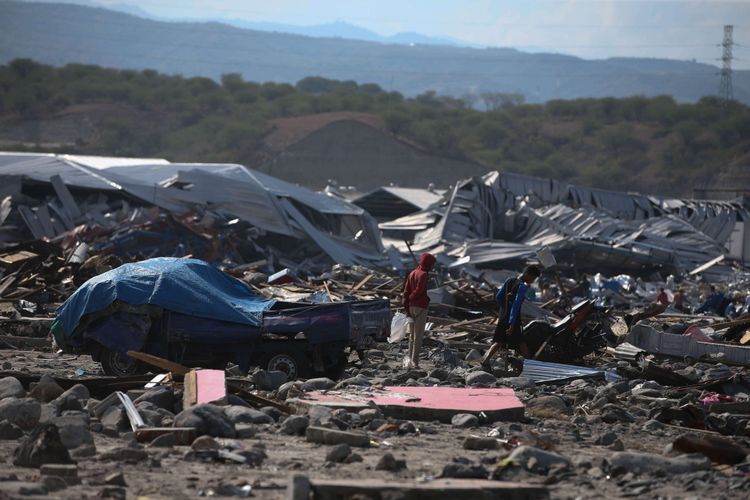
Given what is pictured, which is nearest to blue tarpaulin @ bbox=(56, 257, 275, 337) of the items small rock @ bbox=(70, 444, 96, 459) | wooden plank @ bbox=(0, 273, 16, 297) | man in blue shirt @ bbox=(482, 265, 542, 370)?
man in blue shirt @ bbox=(482, 265, 542, 370)

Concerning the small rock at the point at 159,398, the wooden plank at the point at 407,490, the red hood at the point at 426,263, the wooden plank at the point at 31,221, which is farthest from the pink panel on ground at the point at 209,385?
the wooden plank at the point at 31,221

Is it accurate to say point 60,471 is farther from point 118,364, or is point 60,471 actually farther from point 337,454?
point 118,364

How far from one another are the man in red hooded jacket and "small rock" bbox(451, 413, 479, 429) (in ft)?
12.0

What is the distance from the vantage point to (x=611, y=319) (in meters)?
18.5

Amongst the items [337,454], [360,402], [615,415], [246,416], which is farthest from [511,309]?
[337,454]

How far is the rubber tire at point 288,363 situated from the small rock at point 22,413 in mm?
3741

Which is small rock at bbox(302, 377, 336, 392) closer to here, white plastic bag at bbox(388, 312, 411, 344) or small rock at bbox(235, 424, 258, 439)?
small rock at bbox(235, 424, 258, 439)

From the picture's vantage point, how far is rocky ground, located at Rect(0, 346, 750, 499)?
771 centimetres

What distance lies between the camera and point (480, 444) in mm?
9102

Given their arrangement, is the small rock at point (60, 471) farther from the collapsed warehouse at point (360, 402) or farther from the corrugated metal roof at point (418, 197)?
the corrugated metal roof at point (418, 197)

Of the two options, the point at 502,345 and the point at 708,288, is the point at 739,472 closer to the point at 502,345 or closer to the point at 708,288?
the point at 502,345

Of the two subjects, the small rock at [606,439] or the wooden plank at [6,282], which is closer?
the small rock at [606,439]

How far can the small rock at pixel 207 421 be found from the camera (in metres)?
9.12

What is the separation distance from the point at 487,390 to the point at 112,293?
4.03 m
